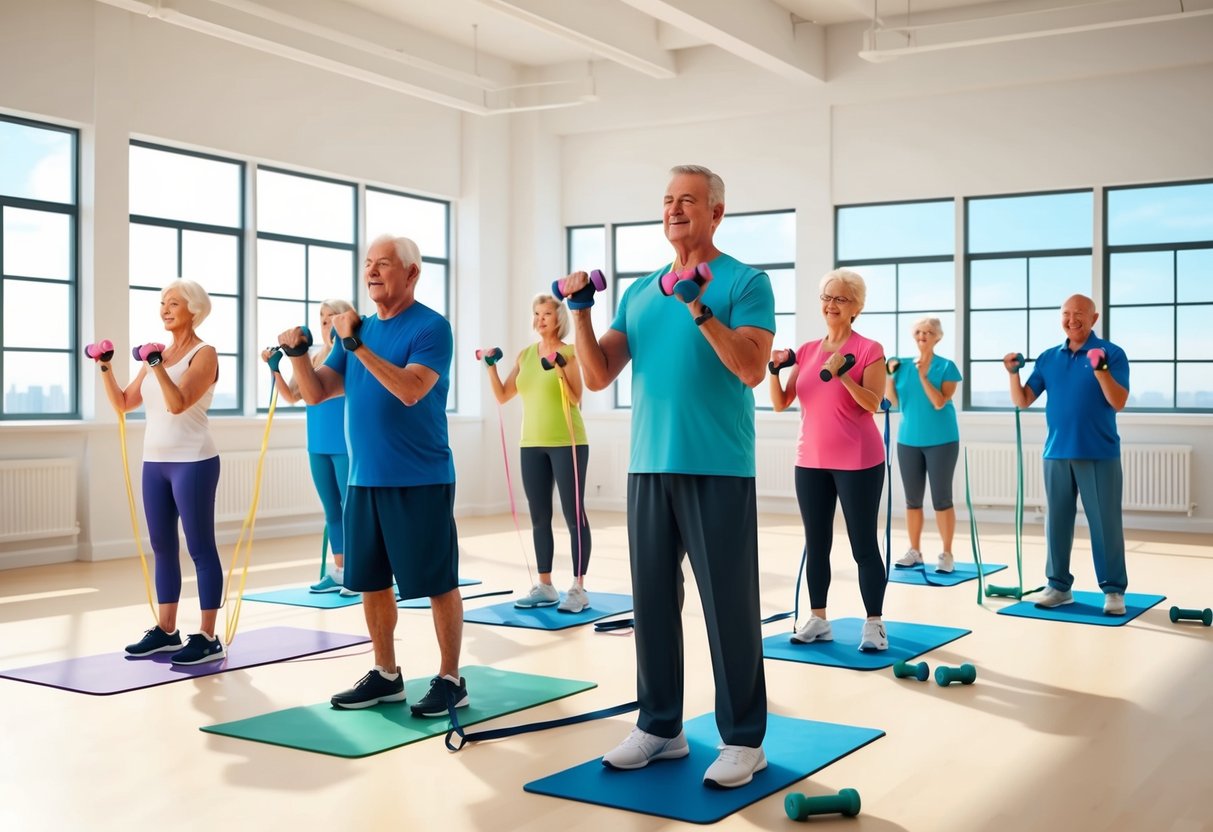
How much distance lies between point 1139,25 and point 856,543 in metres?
6.17

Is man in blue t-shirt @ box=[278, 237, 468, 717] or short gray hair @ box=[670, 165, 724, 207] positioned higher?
short gray hair @ box=[670, 165, 724, 207]

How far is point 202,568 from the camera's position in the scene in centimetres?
483

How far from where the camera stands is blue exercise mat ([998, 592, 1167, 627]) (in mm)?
5672

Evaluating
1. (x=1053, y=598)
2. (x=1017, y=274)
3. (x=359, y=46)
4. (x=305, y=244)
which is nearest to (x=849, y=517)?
(x=1053, y=598)

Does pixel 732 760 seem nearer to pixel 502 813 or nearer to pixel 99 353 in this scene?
pixel 502 813

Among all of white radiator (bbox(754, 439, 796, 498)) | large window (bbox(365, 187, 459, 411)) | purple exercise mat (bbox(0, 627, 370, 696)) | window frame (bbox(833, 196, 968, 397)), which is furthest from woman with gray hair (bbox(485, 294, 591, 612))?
window frame (bbox(833, 196, 968, 397))

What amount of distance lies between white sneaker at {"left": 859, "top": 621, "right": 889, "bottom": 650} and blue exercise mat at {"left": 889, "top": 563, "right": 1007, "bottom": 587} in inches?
76.1

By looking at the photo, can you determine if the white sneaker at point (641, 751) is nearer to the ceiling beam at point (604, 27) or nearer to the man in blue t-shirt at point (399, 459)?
the man in blue t-shirt at point (399, 459)

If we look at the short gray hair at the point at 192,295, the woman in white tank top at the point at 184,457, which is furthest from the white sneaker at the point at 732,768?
the short gray hair at the point at 192,295

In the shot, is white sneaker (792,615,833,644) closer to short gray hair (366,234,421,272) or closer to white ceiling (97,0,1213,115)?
short gray hair (366,234,421,272)

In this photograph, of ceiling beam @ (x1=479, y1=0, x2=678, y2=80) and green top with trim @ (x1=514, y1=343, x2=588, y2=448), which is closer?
green top with trim @ (x1=514, y1=343, x2=588, y2=448)

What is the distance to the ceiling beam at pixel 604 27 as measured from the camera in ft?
26.7

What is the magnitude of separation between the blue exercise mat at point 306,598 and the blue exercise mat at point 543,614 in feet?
2.15

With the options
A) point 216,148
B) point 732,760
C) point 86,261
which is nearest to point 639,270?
point 216,148
